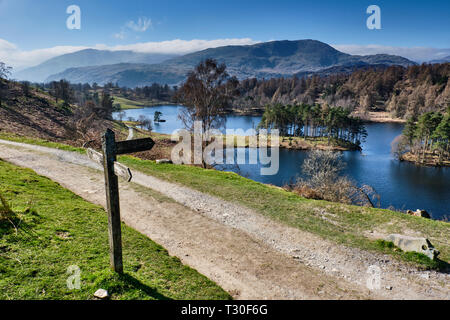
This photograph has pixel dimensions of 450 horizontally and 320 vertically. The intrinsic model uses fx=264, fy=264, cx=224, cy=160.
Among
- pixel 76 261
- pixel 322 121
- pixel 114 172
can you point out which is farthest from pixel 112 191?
pixel 322 121

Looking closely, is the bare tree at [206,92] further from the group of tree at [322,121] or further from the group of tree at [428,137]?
the group of tree at [322,121]

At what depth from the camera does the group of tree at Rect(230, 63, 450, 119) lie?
125625 mm

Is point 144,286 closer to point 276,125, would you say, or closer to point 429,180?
point 429,180

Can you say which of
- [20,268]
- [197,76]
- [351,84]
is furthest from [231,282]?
[351,84]

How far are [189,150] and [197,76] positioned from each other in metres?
8.53

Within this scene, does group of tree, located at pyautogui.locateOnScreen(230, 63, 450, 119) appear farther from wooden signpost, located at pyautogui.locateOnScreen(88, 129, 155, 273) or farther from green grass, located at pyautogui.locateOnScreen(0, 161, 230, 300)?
wooden signpost, located at pyautogui.locateOnScreen(88, 129, 155, 273)

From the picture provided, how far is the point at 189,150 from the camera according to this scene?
3102 centimetres

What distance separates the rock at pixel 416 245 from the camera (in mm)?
8742

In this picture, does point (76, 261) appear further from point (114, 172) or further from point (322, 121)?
point (322, 121)

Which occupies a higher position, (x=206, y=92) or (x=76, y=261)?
(x=206, y=92)

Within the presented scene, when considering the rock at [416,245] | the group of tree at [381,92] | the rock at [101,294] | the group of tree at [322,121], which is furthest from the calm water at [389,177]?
the group of tree at [381,92]

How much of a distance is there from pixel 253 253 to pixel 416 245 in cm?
564

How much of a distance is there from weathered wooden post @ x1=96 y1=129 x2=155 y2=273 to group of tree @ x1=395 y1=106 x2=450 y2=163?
71.4m

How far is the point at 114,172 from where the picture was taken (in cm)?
584
